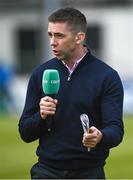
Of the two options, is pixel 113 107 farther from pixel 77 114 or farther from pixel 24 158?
pixel 24 158

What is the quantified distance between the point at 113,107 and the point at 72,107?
337mm

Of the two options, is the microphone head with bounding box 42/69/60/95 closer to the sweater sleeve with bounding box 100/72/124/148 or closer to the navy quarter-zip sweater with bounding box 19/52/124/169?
the navy quarter-zip sweater with bounding box 19/52/124/169

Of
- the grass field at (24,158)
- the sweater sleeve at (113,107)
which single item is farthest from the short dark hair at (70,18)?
the grass field at (24,158)

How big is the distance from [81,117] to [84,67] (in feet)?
2.29

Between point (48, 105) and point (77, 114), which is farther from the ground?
point (48, 105)

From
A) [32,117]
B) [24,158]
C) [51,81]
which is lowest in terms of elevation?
[24,158]

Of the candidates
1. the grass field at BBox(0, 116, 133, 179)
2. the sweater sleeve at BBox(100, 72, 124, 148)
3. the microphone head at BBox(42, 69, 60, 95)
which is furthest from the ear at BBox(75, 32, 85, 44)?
the grass field at BBox(0, 116, 133, 179)

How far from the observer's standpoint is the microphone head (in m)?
7.86

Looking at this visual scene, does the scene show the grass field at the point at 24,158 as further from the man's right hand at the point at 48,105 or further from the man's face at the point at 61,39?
the man's right hand at the point at 48,105

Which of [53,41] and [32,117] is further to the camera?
[32,117]

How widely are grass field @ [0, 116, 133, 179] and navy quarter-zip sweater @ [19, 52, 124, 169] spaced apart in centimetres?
724

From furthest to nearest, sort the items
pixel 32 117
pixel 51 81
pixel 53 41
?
pixel 32 117 → pixel 53 41 → pixel 51 81

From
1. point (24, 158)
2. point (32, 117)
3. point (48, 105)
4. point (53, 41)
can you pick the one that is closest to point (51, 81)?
point (48, 105)

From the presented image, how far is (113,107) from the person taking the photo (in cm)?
837
